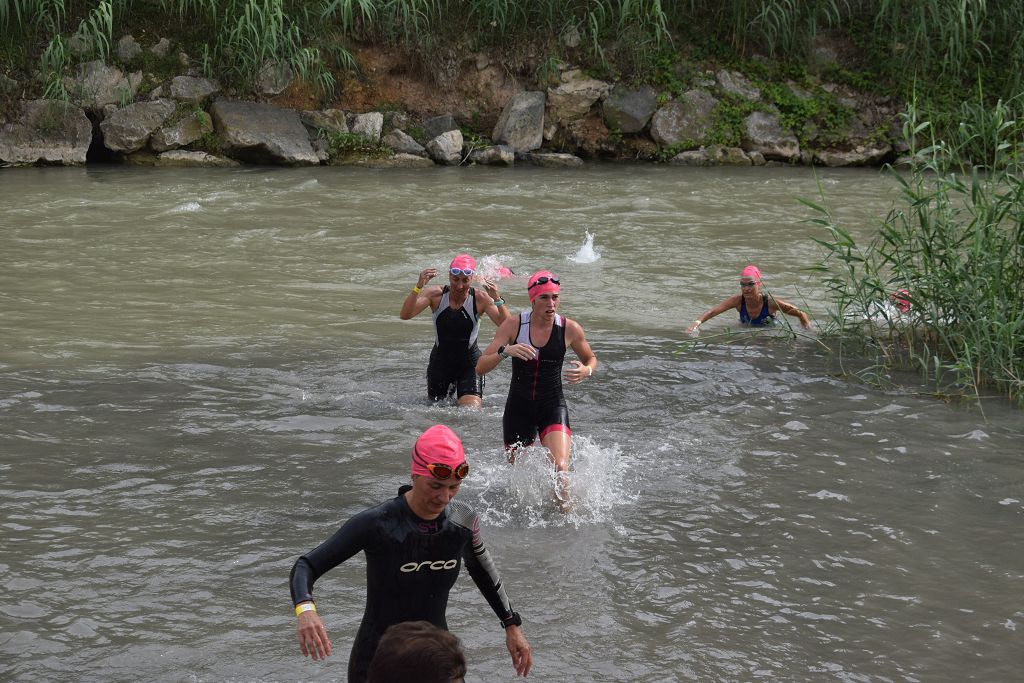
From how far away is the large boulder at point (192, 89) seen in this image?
21.6 meters

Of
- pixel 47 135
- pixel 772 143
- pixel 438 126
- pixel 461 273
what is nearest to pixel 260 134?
pixel 438 126

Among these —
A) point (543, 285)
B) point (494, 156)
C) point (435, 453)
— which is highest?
point (494, 156)

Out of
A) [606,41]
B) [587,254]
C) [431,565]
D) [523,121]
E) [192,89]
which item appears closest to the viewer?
[431,565]

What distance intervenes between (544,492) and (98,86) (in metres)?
16.9

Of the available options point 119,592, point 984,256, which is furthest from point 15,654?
point 984,256

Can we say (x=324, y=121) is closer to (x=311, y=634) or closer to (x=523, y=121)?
(x=523, y=121)

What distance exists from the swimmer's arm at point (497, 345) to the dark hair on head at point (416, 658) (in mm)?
4473

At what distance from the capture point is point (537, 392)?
24.8 ft

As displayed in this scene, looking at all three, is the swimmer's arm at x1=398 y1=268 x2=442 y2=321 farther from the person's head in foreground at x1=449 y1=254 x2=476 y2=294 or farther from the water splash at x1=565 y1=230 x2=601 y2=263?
the water splash at x1=565 y1=230 x2=601 y2=263

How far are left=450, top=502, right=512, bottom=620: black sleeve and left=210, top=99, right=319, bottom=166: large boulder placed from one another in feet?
59.1

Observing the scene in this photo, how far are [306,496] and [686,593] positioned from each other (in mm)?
2550

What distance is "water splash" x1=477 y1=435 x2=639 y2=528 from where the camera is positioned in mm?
7214

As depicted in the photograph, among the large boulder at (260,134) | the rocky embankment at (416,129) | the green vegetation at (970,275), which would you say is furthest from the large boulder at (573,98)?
the green vegetation at (970,275)

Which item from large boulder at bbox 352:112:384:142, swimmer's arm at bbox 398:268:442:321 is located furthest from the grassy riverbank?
swimmer's arm at bbox 398:268:442:321
